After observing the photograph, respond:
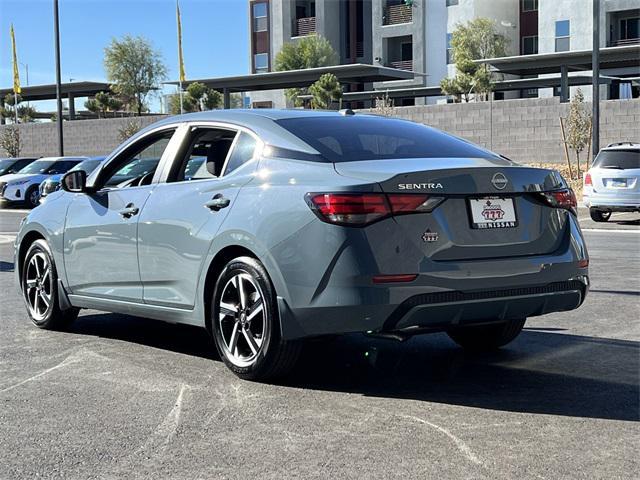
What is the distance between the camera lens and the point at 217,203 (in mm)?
5789

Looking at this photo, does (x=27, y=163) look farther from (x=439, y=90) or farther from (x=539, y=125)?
(x=439, y=90)

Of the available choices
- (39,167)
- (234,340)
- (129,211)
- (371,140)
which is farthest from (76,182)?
(39,167)

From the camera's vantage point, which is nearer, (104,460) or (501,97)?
(104,460)

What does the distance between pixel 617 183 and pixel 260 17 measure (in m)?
53.8

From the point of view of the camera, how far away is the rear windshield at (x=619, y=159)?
19078mm

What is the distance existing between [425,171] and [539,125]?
2920 cm

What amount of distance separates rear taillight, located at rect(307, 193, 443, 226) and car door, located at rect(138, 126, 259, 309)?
2.60 feet

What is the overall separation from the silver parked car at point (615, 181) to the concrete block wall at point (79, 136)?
28.6 metres

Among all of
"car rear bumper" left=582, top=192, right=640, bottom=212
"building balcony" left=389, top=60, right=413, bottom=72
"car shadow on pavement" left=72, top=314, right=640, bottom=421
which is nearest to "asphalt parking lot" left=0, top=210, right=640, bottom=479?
"car shadow on pavement" left=72, top=314, right=640, bottom=421

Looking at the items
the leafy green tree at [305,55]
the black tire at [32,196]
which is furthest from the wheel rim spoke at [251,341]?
the leafy green tree at [305,55]

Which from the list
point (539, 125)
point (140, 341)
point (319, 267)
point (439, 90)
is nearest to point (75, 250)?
point (140, 341)

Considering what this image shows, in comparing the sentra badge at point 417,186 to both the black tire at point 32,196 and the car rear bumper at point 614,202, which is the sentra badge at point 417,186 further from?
the black tire at point 32,196

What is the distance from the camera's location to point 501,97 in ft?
189

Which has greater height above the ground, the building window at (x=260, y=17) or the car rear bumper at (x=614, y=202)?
the building window at (x=260, y=17)
